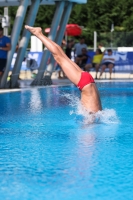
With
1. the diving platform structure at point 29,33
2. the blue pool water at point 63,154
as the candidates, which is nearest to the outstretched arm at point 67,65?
the blue pool water at point 63,154

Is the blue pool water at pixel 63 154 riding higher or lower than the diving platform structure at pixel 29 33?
lower

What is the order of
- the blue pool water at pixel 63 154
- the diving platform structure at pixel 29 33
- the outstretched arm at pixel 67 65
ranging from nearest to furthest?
the blue pool water at pixel 63 154, the outstretched arm at pixel 67 65, the diving platform structure at pixel 29 33

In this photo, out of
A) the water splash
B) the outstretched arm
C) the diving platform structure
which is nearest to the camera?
the outstretched arm

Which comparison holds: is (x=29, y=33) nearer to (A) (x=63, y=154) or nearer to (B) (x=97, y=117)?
(B) (x=97, y=117)

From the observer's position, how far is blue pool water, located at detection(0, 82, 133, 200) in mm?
3715

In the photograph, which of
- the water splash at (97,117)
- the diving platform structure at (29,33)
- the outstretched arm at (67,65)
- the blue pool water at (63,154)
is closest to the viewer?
the blue pool water at (63,154)

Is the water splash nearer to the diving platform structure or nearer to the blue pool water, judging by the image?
the blue pool water

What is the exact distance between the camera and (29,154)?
501 cm

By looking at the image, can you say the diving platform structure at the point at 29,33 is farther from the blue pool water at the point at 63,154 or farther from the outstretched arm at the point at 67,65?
the outstretched arm at the point at 67,65

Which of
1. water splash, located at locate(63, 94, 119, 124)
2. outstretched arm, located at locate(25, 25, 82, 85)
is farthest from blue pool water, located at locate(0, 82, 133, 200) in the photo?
outstretched arm, located at locate(25, 25, 82, 85)

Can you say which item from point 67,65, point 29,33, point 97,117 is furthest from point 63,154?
point 29,33

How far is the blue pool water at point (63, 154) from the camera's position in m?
3.71

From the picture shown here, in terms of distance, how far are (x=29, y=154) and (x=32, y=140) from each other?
0.80 m

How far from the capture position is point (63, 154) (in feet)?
16.4
